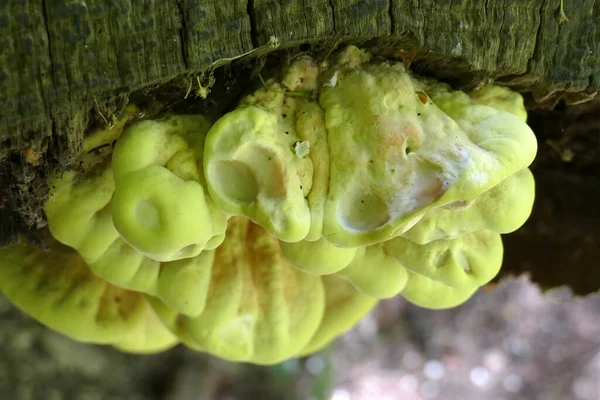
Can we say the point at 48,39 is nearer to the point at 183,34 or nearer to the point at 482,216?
the point at 183,34

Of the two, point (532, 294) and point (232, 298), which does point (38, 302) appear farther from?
point (532, 294)

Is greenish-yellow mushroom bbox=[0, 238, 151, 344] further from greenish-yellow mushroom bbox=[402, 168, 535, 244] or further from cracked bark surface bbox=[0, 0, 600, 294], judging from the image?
greenish-yellow mushroom bbox=[402, 168, 535, 244]

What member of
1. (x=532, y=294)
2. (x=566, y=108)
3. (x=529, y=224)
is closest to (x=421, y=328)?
(x=532, y=294)

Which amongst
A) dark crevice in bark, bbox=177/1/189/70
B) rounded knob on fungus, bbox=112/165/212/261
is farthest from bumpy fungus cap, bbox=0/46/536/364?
dark crevice in bark, bbox=177/1/189/70

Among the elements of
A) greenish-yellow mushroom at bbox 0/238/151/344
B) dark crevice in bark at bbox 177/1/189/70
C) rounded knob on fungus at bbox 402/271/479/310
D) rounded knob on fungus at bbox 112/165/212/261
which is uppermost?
dark crevice in bark at bbox 177/1/189/70

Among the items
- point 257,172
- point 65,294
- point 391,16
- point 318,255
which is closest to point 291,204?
point 257,172

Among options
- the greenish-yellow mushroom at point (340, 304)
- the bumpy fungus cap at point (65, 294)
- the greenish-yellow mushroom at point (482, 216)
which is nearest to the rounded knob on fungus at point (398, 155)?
the greenish-yellow mushroom at point (482, 216)

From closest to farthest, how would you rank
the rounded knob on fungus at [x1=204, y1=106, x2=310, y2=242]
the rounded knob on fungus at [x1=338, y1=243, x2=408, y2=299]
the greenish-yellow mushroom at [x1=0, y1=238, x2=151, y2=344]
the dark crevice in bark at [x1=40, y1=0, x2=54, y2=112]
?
the dark crevice in bark at [x1=40, y1=0, x2=54, y2=112], the rounded knob on fungus at [x1=204, y1=106, x2=310, y2=242], the rounded knob on fungus at [x1=338, y1=243, x2=408, y2=299], the greenish-yellow mushroom at [x1=0, y1=238, x2=151, y2=344]
